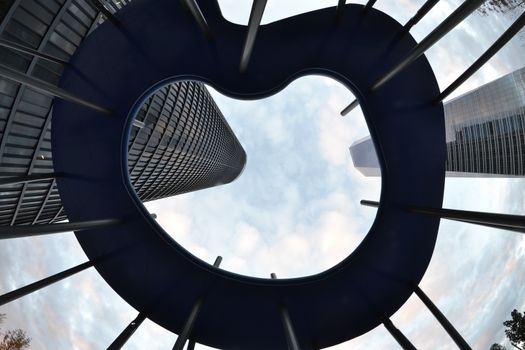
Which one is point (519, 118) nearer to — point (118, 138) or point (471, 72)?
point (471, 72)

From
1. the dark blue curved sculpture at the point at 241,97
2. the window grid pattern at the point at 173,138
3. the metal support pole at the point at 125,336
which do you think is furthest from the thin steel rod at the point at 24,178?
the window grid pattern at the point at 173,138

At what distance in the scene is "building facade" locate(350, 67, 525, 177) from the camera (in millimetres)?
67062

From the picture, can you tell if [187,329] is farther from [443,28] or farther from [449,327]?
[443,28]

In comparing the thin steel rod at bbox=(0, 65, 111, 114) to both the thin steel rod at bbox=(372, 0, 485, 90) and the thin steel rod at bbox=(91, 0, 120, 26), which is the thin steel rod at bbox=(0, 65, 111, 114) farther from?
the thin steel rod at bbox=(372, 0, 485, 90)

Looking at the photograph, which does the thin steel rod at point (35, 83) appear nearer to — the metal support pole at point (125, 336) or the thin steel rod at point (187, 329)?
the metal support pole at point (125, 336)

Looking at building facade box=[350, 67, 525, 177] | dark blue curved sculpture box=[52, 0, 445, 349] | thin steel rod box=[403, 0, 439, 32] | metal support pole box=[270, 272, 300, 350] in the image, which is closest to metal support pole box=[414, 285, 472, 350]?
dark blue curved sculpture box=[52, 0, 445, 349]

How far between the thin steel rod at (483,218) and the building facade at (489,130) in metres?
66.7

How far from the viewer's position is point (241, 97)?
→ 26.6 feet

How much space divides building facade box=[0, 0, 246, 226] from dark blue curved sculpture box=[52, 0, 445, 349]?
1.51m

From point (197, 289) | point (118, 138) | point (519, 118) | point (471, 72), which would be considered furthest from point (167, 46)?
point (519, 118)

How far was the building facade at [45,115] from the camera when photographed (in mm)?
20156

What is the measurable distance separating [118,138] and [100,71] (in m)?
1.68

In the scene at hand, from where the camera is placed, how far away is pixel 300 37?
738 centimetres

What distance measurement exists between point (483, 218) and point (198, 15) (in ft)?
22.5
